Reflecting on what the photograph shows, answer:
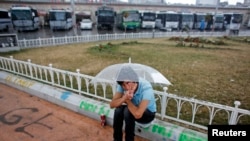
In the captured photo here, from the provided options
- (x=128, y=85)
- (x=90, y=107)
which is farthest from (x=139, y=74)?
(x=90, y=107)

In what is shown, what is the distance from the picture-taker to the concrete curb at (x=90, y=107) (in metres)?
3.11

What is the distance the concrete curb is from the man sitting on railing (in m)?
0.35

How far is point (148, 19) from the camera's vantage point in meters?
28.5

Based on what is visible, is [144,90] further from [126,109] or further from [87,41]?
[87,41]

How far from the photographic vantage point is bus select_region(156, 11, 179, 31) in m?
29.5

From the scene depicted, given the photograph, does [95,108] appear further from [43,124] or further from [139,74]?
[139,74]

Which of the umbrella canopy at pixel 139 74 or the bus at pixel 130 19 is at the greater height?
the bus at pixel 130 19

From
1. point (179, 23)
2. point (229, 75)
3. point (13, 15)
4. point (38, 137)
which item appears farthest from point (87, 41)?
point (179, 23)

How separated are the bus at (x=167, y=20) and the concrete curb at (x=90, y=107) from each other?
88.4ft

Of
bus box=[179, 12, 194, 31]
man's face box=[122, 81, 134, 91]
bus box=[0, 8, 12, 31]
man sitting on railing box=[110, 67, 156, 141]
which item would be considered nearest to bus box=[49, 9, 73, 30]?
bus box=[0, 8, 12, 31]

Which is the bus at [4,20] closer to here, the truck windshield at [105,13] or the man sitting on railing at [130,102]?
the truck windshield at [105,13]

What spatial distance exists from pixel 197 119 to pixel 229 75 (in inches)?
161

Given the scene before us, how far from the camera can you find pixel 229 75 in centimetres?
726

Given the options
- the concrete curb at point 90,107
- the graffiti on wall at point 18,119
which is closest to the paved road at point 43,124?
the graffiti on wall at point 18,119
